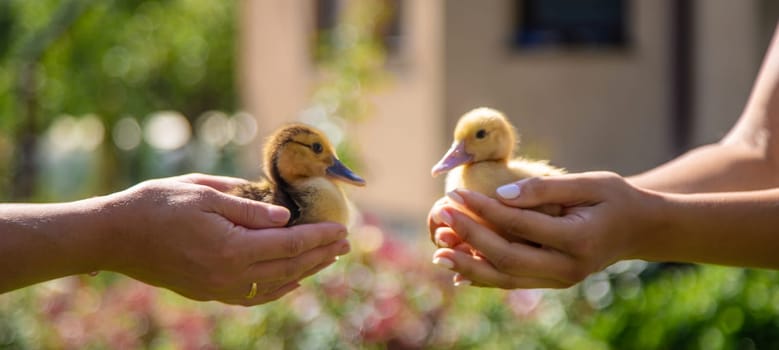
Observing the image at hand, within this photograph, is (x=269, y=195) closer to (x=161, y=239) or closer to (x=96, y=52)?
(x=161, y=239)

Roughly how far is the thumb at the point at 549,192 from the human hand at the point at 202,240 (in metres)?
0.43

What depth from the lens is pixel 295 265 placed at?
2.77 metres

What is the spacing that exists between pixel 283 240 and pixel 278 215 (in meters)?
0.06

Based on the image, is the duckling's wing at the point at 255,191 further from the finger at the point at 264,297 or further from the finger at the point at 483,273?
the finger at the point at 483,273

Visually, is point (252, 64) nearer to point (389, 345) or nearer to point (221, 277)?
point (389, 345)

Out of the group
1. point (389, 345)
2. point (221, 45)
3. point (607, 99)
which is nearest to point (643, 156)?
point (607, 99)

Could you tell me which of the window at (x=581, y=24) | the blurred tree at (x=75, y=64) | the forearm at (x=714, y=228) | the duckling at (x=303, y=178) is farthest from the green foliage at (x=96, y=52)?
the forearm at (x=714, y=228)

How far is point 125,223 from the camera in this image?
2633mm

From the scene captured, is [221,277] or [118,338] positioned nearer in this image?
[221,277]

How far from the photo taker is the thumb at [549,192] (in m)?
2.71

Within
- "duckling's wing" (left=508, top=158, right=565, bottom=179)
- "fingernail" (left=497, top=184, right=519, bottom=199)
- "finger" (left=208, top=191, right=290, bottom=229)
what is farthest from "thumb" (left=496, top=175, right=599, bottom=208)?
"finger" (left=208, top=191, right=290, bottom=229)

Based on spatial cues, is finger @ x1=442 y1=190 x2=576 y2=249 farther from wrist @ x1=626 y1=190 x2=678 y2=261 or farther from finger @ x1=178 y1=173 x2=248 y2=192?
finger @ x1=178 y1=173 x2=248 y2=192

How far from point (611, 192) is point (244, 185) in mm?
956

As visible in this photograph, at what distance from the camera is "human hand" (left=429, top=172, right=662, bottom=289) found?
8.85 feet
